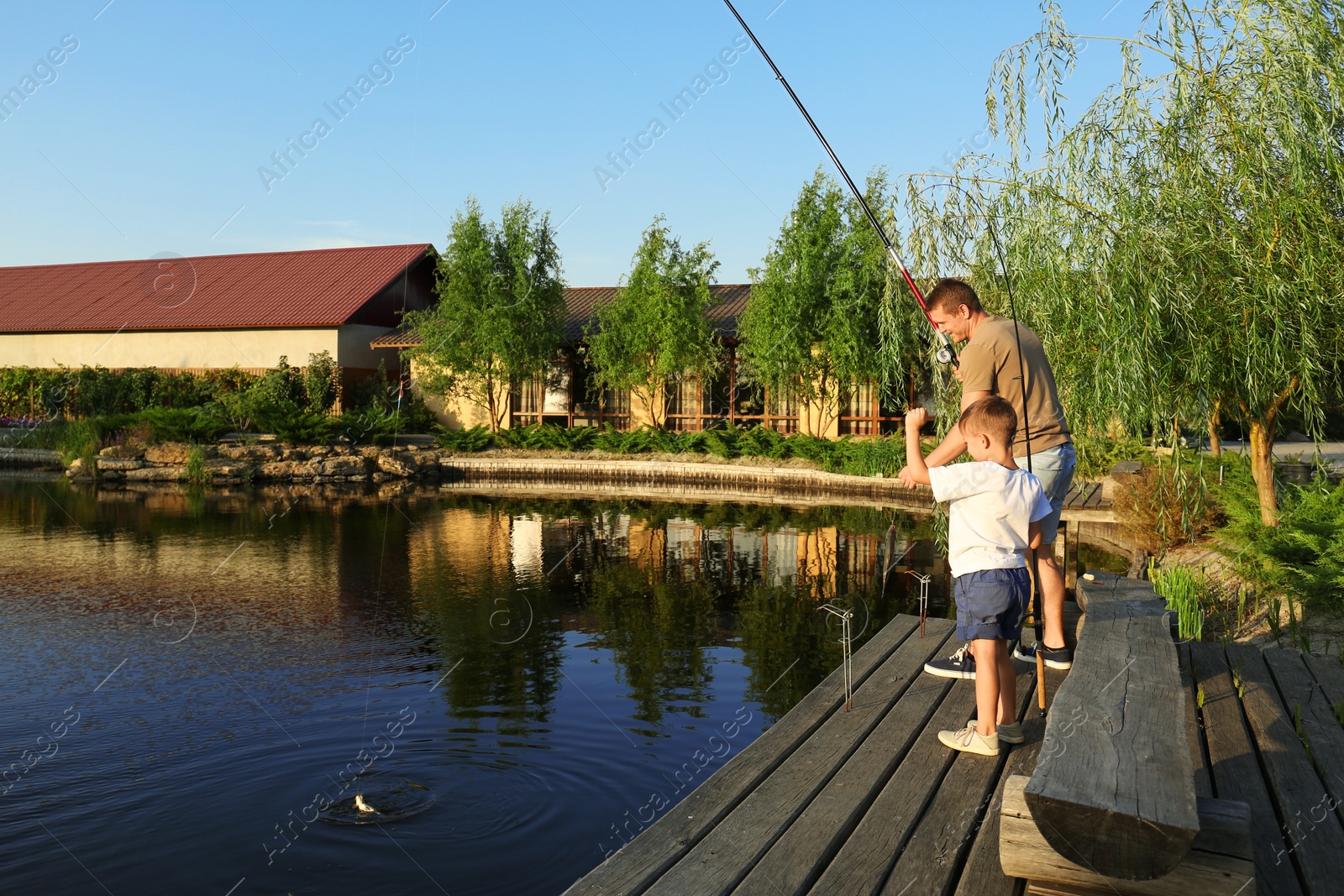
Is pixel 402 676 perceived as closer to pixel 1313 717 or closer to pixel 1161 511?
pixel 1313 717

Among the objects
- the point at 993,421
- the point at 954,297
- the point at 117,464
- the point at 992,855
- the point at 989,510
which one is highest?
the point at 954,297

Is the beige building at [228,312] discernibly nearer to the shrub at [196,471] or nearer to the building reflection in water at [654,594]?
the shrub at [196,471]

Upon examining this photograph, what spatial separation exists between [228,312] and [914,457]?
3136 centimetres

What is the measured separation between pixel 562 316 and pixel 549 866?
2475 centimetres

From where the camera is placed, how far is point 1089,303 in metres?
7.59

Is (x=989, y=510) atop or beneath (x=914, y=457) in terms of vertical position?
beneath

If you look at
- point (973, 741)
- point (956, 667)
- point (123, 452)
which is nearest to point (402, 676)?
point (956, 667)

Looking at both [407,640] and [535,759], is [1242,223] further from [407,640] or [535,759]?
[407,640]

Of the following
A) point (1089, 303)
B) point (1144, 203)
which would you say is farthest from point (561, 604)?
point (1144, 203)

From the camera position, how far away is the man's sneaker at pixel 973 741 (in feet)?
13.1

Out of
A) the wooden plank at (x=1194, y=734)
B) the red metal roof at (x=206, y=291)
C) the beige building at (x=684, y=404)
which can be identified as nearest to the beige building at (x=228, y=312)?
the red metal roof at (x=206, y=291)

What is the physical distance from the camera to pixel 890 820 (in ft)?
11.3

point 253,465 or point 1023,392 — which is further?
point 253,465

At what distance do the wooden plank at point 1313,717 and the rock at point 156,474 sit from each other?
2222 cm
